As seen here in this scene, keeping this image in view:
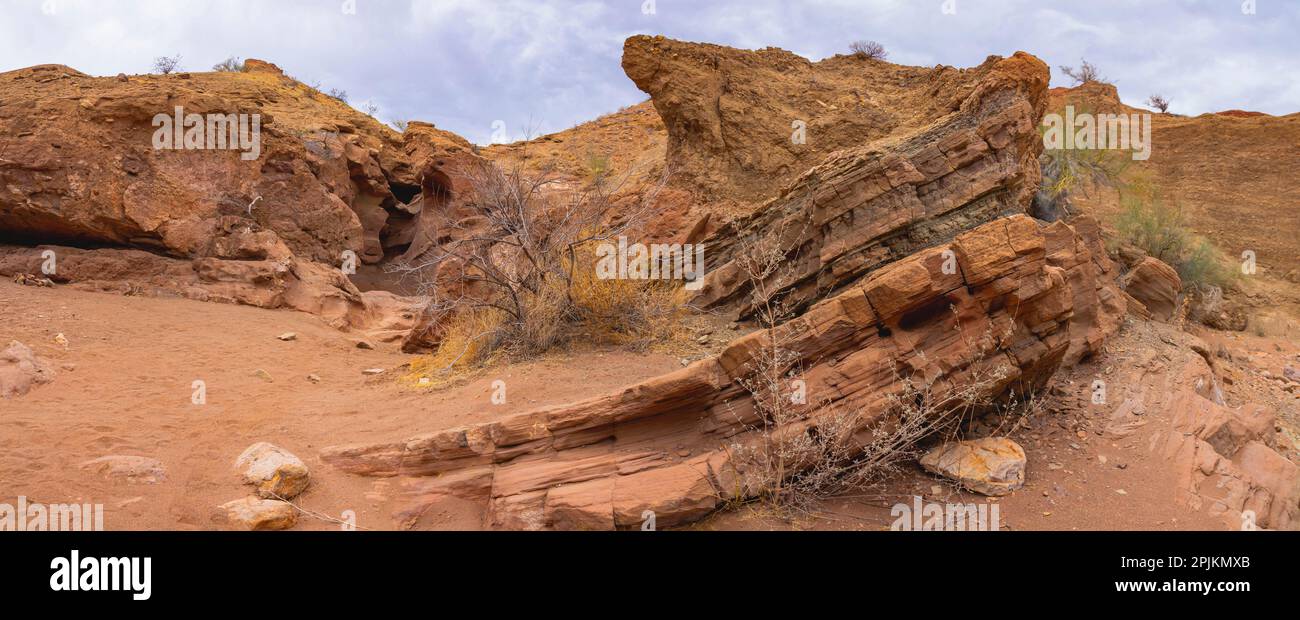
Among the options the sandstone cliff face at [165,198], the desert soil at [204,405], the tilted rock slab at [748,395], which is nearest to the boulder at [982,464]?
the tilted rock slab at [748,395]

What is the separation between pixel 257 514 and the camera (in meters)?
4.23

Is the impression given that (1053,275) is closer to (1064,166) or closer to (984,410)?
(984,410)

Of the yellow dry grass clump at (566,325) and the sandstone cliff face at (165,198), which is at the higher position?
the sandstone cliff face at (165,198)

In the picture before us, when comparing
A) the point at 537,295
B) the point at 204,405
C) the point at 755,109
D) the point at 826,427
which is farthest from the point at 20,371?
the point at 755,109

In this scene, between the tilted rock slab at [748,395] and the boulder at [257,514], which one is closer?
the boulder at [257,514]

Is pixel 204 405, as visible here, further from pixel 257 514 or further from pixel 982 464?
pixel 982 464

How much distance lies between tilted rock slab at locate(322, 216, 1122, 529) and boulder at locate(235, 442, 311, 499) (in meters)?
0.38

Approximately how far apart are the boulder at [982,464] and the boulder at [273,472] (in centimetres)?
442

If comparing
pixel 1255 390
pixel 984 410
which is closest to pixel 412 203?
pixel 984 410

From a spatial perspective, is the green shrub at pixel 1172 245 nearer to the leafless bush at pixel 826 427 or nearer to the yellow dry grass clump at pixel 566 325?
the yellow dry grass clump at pixel 566 325

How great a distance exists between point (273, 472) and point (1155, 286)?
10.9 metres

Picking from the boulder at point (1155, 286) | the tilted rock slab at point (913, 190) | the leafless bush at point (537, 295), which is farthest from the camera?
the boulder at point (1155, 286)

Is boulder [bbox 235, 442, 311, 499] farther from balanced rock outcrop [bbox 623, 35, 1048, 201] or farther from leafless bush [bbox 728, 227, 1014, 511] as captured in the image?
balanced rock outcrop [bbox 623, 35, 1048, 201]

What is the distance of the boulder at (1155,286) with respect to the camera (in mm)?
9367
